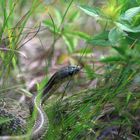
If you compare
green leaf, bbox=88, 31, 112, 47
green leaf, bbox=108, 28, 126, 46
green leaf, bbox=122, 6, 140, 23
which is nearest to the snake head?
green leaf, bbox=88, 31, 112, 47

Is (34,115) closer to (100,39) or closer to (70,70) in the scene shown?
(100,39)

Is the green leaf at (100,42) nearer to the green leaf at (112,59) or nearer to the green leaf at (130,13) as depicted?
the green leaf at (112,59)

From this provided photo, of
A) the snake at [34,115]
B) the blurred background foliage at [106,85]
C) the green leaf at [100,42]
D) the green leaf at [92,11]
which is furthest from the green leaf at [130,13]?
the snake at [34,115]

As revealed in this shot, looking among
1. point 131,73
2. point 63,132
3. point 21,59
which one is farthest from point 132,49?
point 21,59

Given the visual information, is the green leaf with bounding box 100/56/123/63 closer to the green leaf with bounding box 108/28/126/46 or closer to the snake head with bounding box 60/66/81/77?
the green leaf with bounding box 108/28/126/46

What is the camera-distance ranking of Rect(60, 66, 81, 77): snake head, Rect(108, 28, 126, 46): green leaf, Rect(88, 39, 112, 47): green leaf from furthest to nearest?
1. Rect(60, 66, 81, 77): snake head
2. Rect(88, 39, 112, 47): green leaf
3. Rect(108, 28, 126, 46): green leaf

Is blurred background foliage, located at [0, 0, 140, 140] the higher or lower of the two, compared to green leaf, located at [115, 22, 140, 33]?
lower

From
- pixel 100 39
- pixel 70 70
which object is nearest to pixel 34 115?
pixel 100 39

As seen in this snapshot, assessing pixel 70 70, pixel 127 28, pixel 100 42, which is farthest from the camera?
pixel 70 70

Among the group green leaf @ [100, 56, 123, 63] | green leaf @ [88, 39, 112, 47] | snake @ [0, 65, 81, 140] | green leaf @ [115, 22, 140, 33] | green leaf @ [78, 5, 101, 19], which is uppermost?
green leaf @ [78, 5, 101, 19]
